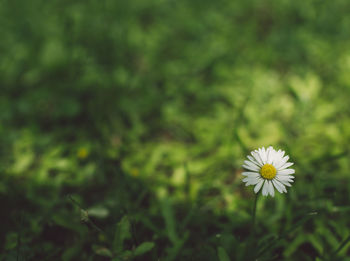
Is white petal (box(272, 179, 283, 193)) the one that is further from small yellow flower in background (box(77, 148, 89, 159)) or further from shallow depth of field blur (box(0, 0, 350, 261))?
small yellow flower in background (box(77, 148, 89, 159))

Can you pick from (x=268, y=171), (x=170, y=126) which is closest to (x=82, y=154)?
(x=170, y=126)

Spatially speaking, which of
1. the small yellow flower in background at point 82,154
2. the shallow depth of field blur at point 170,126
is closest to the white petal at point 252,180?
the shallow depth of field blur at point 170,126

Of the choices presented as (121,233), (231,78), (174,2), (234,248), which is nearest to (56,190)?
(121,233)

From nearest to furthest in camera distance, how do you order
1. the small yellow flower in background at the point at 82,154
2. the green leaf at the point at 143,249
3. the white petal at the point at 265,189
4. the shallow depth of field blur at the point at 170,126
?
the white petal at the point at 265,189
the green leaf at the point at 143,249
the shallow depth of field blur at the point at 170,126
the small yellow flower in background at the point at 82,154

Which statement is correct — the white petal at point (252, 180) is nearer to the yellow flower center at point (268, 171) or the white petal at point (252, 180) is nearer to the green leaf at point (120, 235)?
the yellow flower center at point (268, 171)

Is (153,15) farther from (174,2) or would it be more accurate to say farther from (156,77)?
(156,77)

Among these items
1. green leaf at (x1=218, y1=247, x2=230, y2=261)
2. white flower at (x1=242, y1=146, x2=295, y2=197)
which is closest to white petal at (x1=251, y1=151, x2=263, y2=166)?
white flower at (x1=242, y1=146, x2=295, y2=197)

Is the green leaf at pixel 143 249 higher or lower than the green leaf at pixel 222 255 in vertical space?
higher
